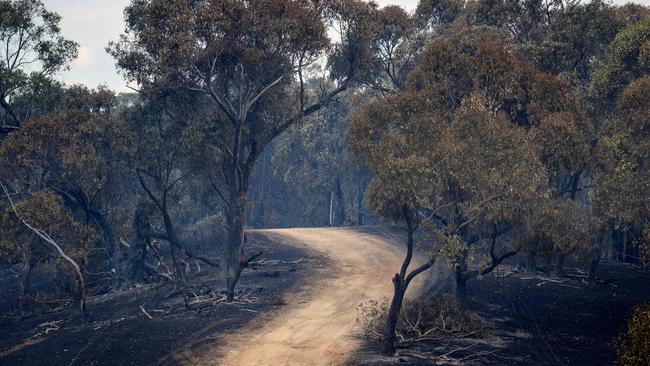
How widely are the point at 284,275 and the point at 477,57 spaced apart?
19.4 metres

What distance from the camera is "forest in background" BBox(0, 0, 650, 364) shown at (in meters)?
22.5

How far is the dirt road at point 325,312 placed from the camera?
22328 mm

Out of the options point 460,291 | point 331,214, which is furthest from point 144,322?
point 331,214

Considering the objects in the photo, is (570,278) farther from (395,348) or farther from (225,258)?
(225,258)

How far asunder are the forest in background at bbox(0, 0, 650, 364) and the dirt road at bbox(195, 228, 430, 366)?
102 inches

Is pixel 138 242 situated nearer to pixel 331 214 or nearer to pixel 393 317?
pixel 393 317

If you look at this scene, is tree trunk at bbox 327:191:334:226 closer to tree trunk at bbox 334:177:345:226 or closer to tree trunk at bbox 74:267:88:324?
tree trunk at bbox 334:177:345:226

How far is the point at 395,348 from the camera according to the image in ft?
72.3

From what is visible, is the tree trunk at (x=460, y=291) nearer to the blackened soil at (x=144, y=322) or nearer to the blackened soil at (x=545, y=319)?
the blackened soil at (x=545, y=319)

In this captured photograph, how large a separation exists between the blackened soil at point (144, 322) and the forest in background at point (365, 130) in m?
1.76

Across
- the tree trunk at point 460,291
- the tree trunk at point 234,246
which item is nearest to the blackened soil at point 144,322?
the tree trunk at point 234,246

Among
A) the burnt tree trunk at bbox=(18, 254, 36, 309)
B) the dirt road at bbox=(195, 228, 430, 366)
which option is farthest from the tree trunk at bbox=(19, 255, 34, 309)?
the dirt road at bbox=(195, 228, 430, 366)

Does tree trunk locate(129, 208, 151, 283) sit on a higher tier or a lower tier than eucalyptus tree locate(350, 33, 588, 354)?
lower

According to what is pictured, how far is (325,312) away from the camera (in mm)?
29188
